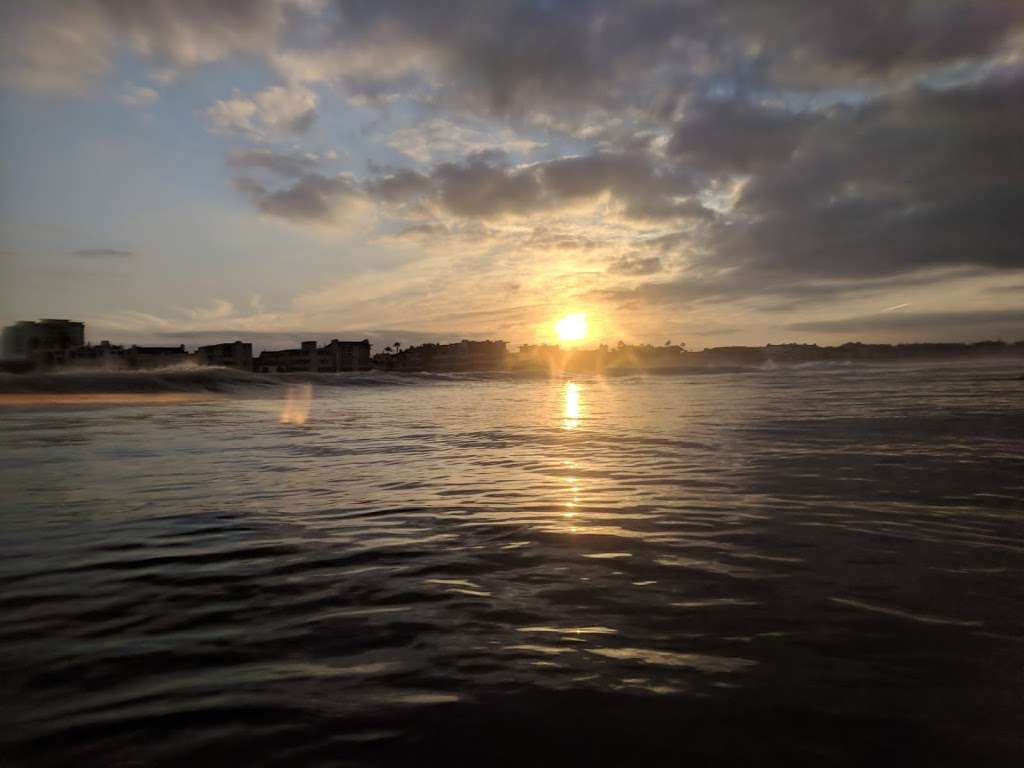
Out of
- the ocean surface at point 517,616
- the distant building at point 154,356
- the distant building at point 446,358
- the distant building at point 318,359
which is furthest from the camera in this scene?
the distant building at point 446,358

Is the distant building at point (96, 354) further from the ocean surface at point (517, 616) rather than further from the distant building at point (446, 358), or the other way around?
the ocean surface at point (517, 616)

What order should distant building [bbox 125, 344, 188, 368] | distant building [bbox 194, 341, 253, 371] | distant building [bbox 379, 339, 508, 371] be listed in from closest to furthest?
distant building [bbox 125, 344, 188, 368] < distant building [bbox 194, 341, 253, 371] < distant building [bbox 379, 339, 508, 371]

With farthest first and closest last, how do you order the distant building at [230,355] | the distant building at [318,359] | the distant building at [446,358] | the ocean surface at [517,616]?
1. the distant building at [446,358]
2. the distant building at [318,359]
3. the distant building at [230,355]
4. the ocean surface at [517,616]

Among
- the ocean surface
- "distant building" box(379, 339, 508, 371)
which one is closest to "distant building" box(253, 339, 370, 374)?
"distant building" box(379, 339, 508, 371)

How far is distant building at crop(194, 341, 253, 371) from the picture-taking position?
443ft

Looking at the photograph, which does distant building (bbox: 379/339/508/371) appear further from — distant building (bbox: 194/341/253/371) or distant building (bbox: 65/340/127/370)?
distant building (bbox: 65/340/127/370)

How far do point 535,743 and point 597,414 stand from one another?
64.1 feet

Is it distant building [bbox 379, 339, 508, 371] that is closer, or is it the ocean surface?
the ocean surface

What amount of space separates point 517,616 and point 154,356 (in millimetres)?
131813

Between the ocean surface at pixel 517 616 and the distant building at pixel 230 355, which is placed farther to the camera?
the distant building at pixel 230 355

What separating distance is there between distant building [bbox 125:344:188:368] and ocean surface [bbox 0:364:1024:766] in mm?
111714

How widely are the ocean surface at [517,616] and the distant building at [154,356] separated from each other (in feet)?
367

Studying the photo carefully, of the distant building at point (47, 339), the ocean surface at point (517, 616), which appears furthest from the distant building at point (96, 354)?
the ocean surface at point (517, 616)

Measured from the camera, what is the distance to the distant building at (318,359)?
150 metres
